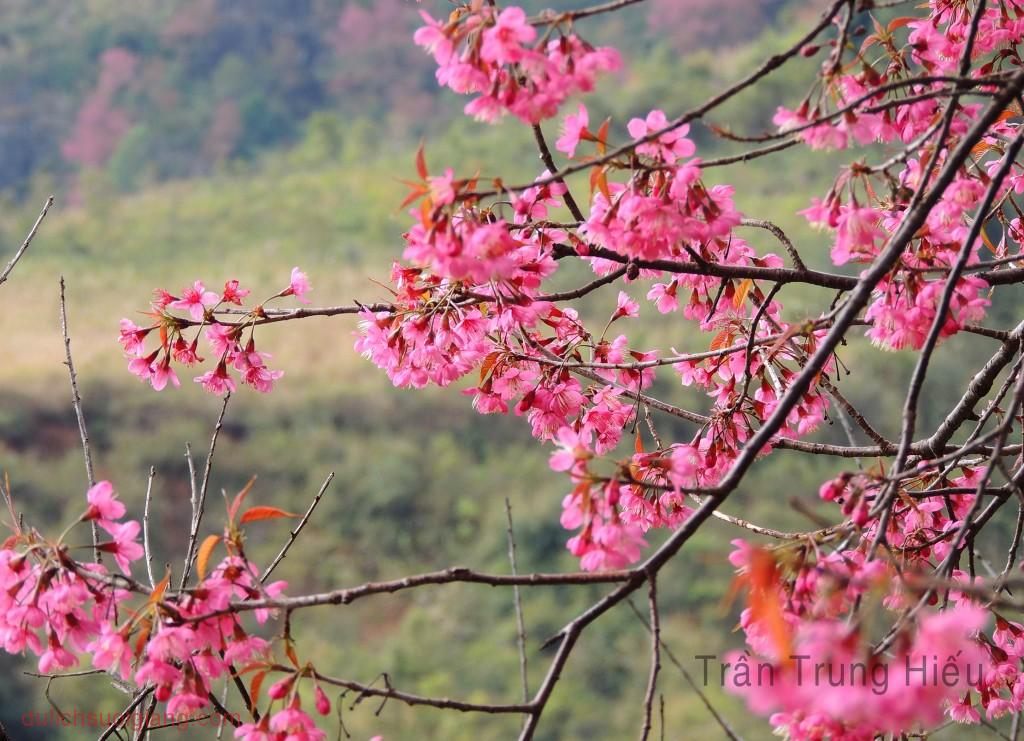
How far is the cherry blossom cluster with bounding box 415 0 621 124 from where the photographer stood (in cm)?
89

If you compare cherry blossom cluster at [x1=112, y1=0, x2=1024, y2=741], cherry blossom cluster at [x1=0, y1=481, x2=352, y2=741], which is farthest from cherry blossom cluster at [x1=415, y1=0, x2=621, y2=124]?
cherry blossom cluster at [x1=0, y1=481, x2=352, y2=741]

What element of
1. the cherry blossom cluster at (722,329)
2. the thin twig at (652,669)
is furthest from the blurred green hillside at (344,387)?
the thin twig at (652,669)

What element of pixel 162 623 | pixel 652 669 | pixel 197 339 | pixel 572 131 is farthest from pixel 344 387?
pixel 652 669

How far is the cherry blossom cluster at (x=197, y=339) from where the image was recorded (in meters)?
1.26

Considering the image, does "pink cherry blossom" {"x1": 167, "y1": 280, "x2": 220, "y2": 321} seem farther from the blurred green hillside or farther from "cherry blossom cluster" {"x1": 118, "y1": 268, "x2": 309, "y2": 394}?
the blurred green hillside

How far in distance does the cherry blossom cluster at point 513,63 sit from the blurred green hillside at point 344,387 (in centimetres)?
257

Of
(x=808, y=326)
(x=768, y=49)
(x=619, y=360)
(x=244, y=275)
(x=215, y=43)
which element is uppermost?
(x=215, y=43)

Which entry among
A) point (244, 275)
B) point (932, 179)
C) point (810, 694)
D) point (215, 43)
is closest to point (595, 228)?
point (932, 179)

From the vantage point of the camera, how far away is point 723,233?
3.12 ft

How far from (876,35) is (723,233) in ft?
1.00

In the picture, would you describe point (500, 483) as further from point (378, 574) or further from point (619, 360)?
point (619, 360)

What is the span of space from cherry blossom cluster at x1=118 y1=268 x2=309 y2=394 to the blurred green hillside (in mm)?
2123

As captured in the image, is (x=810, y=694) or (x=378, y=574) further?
(x=378, y=574)

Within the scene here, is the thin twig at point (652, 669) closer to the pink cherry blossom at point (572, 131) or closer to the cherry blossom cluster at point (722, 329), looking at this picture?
the cherry blossom cluster at point (722, 329)
